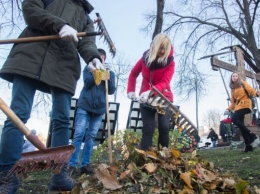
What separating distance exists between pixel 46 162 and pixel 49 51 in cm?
93

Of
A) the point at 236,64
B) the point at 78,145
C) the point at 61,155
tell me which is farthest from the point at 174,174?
the point at 236,64

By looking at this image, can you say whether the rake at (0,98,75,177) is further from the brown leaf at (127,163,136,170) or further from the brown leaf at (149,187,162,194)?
the brown leaf at (149,187,162,194)

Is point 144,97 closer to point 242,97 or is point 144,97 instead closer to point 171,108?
point 171,108

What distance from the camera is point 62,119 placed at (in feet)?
8.32

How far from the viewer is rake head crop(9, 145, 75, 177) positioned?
6.17 feet

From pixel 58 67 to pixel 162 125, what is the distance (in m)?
1.58

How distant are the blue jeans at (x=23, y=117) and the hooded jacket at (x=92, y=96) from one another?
182 cm

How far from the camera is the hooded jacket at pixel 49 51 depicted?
2346 mm

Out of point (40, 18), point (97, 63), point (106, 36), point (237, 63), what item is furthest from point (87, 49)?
point (237, 63)

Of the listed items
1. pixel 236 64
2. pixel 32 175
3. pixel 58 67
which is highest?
pixel 236 64

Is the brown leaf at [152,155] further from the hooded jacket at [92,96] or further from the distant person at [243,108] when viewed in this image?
the distant person at [243,108]

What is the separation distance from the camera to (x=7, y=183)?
1993 mm

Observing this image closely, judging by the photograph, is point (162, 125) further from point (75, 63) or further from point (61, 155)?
point (61, 155)

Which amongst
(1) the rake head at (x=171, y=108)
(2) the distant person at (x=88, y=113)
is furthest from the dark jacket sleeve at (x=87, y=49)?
(2) the distant person at (x=88, y=113)
